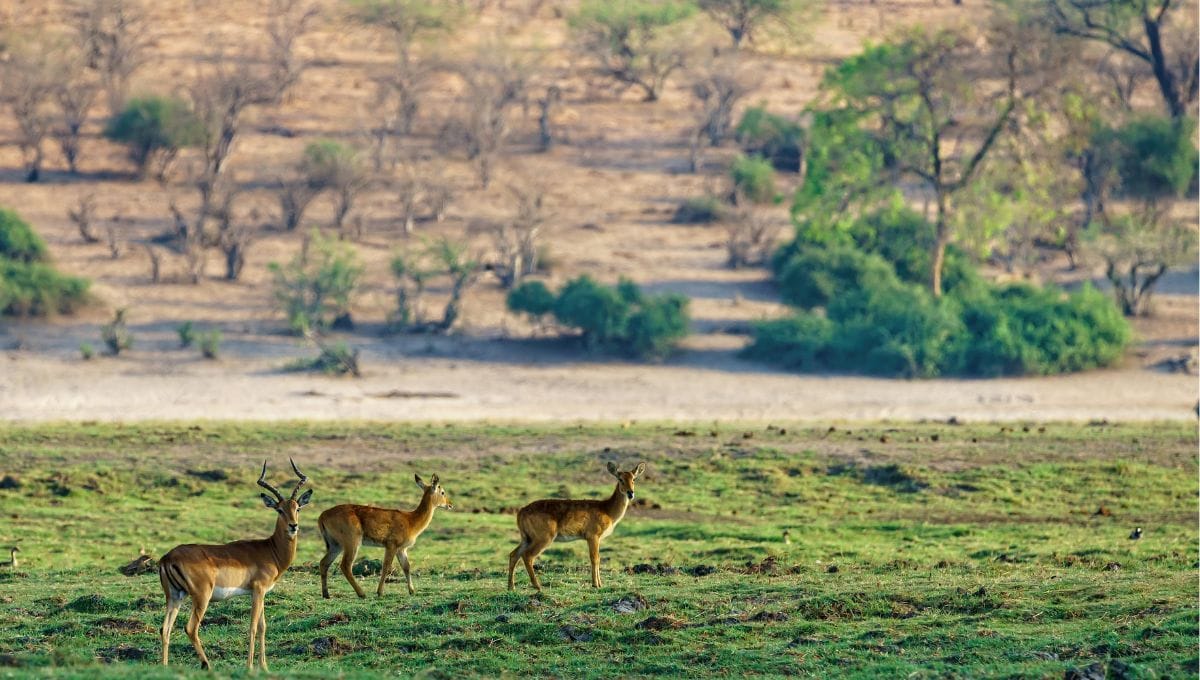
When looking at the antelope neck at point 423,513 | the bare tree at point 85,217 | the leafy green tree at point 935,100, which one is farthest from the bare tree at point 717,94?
the antelope neck at point 423,513

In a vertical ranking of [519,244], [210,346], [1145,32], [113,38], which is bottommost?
[210,346]

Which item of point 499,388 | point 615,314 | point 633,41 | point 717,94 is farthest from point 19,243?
point 633,41

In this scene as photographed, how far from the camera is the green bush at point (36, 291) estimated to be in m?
32.0

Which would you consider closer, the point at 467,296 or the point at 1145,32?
the point at 467,296

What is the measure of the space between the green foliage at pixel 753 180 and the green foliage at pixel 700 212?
27.1 inches

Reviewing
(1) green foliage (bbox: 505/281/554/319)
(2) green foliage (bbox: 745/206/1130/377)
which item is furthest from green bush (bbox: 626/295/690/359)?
(1) green foliage (bbox: 505/281/554/319)

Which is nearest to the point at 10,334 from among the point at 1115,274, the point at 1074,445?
the point at 1074,445

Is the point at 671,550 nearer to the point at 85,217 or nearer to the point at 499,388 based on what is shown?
the point at 499,388

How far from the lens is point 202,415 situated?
27078 millimetres

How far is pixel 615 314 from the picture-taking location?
106 feet

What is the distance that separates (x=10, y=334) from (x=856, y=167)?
16835 mm

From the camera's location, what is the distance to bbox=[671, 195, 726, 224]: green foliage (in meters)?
39.7

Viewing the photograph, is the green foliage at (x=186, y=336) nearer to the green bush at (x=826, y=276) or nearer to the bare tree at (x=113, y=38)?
the green bush at (x=826, y=276)

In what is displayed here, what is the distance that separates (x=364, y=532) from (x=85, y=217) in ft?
80.3
